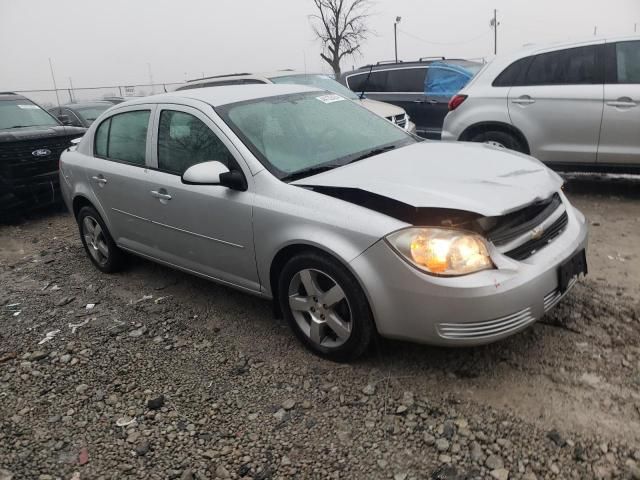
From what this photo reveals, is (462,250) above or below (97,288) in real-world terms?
above

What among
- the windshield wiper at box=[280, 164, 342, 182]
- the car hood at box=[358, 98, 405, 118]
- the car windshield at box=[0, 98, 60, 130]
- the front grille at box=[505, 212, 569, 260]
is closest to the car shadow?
the car hood at box=[358, 98, 405, 118]

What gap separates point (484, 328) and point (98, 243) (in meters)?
3.68

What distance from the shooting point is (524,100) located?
602 centimetres

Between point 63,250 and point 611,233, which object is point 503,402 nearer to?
point 611,233

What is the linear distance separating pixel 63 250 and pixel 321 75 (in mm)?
5546

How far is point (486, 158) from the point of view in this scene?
338 centimetres

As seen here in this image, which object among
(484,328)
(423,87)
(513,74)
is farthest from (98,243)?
(423,87)

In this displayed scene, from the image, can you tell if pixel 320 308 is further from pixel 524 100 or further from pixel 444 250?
pixel 524 100

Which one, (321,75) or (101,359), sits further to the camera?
(321,75)

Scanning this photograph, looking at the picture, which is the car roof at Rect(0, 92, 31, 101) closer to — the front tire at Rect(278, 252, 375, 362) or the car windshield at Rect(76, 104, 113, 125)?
the car windshield at Rect(76, 104, 113, 125)

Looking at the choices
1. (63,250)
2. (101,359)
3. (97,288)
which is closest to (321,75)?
(63,250)

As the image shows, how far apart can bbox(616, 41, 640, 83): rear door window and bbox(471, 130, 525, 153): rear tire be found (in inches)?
45.9

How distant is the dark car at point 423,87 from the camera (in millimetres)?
8820

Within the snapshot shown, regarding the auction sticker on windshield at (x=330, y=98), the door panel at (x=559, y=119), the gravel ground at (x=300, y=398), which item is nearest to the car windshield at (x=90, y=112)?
the gravel ground at (x=300, y=398)
